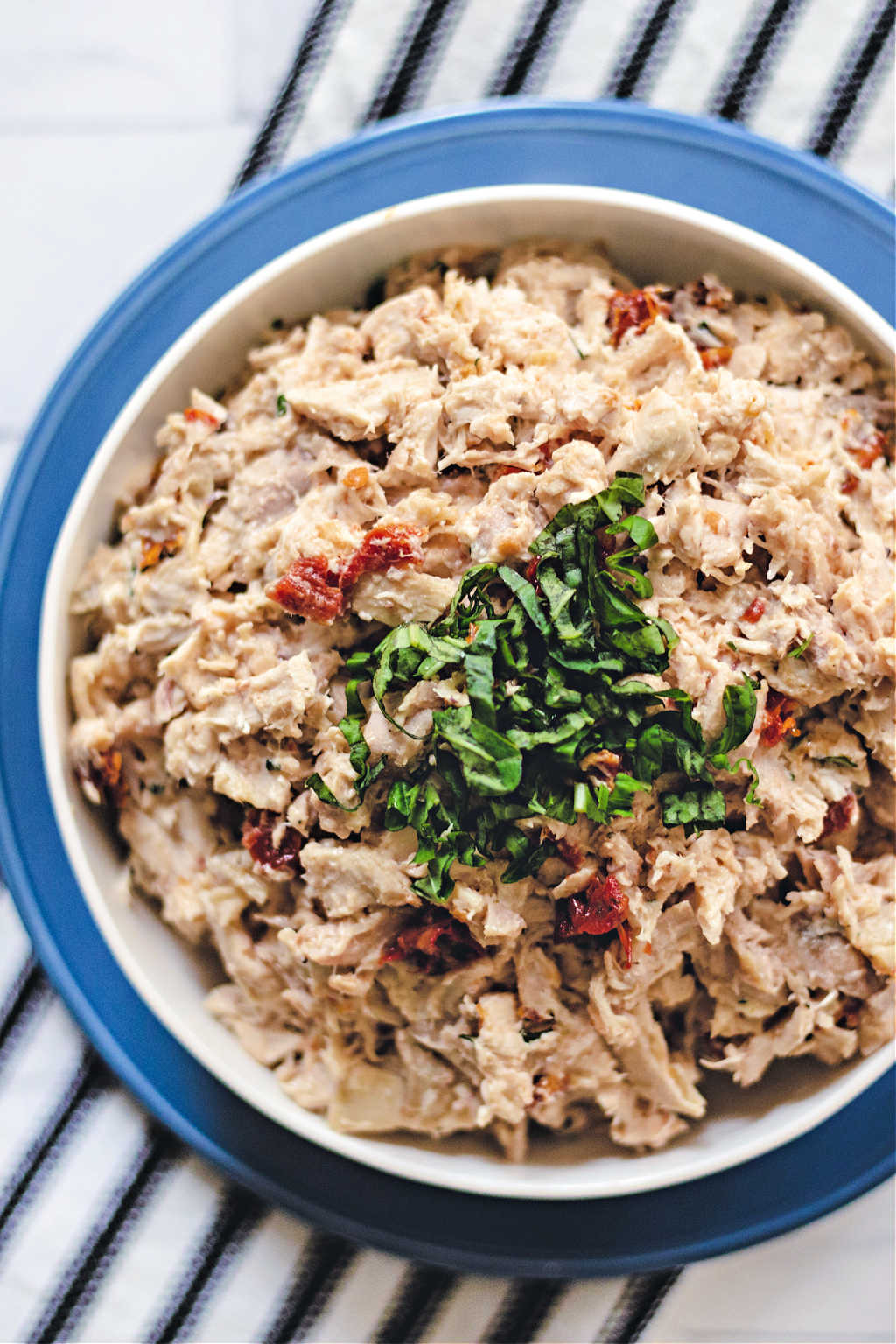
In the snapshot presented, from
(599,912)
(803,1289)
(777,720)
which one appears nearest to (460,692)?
(599,912)

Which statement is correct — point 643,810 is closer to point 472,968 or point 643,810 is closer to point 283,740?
point 472,968

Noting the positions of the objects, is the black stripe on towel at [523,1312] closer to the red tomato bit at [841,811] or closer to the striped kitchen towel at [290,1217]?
the striped kitchen towel at [290,1217]

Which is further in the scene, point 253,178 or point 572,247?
point 253,178

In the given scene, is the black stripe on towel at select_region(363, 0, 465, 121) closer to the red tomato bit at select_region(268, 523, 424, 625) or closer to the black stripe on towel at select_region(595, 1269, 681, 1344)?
the red tomato bit at select_region(268, 523, 424, 625)

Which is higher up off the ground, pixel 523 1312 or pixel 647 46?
pixel 647 46

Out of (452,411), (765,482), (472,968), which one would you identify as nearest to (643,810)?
(472,968)

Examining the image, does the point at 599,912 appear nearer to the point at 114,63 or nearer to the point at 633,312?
the point at 633,312
